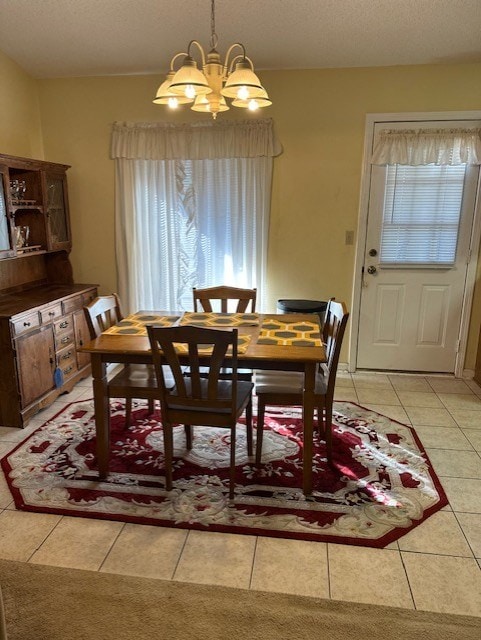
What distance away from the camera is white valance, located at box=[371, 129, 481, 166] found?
3.55 meters

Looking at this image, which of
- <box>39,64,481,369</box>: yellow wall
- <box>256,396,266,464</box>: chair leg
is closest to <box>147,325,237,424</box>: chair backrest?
<box>256,396,266,464</box>: chair leg

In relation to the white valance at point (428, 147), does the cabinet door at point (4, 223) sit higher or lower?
lower

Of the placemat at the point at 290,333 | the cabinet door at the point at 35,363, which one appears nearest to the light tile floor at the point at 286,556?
the cabinet door at the point at 35,363

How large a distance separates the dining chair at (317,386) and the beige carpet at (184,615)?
930 millimetres

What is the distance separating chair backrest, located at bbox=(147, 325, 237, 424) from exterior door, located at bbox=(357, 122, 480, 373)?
2.13 metres

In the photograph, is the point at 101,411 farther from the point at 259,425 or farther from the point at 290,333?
the point at 290,333

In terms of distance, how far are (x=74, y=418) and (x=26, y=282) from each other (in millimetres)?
1344

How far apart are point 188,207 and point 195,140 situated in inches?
21.6

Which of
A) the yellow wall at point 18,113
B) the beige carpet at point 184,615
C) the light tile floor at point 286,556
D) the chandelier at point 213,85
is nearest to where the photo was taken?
the beige carpet at point 184,615

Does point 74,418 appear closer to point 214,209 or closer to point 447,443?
point 214,209

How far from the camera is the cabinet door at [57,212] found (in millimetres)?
3667

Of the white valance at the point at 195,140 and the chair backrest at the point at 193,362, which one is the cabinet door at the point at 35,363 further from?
the white valance at the point at 195,140

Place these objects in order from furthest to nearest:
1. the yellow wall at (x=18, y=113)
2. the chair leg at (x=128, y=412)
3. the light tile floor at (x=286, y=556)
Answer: the yellow wall at (x=18, y=113), the chair leg at (x=128, y=412), the light tile floor at (x=286, y=556)

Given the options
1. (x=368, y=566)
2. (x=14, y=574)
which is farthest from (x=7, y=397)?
(x=368, y=566)
